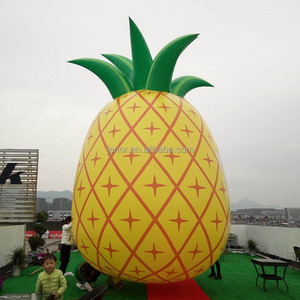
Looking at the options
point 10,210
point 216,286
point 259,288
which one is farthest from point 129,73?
point 10,210

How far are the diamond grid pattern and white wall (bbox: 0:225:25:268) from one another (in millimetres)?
4474

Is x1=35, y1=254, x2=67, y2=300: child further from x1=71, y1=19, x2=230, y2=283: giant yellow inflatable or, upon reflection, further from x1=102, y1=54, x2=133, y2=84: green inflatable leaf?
x1=102, y1=54, x2=133, y2=84: green inflatable leaf

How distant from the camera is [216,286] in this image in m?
6.15

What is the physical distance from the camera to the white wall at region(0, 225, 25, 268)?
7.94m

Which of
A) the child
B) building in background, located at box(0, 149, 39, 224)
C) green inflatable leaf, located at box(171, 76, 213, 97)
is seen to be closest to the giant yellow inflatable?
green inflatable leaf, located at box(171, 76, 213, 97)

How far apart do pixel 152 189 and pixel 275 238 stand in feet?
28.0

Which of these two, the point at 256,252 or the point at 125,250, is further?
the point at 256,252

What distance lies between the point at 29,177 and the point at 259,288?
29.3ft

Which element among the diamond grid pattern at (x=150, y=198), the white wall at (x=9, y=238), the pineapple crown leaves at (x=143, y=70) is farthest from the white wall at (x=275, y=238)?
the white wall at (x=9, y=238)

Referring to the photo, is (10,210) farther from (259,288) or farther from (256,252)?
(256,252)

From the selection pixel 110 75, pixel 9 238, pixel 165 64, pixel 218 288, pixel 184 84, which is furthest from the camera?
pixel 9 238

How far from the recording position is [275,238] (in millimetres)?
10422

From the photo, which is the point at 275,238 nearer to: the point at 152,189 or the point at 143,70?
the point at 152,189

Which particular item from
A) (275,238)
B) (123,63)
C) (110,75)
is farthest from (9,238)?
(275,238)
